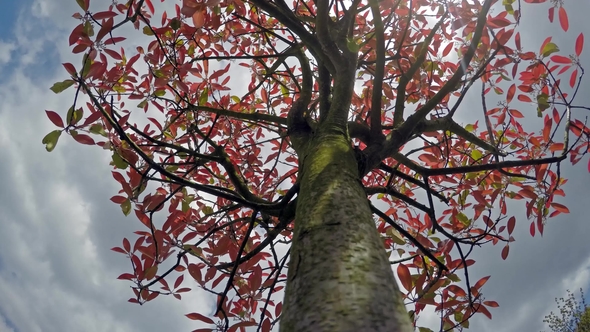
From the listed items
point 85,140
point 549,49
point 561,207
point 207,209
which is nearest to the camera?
point 85,140

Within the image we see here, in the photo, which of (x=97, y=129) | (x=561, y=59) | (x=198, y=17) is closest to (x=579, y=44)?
(x=561, y=59)

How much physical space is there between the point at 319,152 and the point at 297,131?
760 mm

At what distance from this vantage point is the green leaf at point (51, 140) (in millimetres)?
1812

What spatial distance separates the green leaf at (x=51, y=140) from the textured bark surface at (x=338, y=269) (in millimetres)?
1301

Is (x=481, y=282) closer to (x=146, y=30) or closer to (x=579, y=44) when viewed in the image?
(x=579, y=44)

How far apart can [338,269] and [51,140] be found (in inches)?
64.7

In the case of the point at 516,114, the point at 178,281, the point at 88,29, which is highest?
the point at 516,114

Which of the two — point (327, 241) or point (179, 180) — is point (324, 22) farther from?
point (327, 241)

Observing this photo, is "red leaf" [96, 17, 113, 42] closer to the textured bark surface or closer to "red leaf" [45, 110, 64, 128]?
"red leaf" [45, 110, 64, 128]

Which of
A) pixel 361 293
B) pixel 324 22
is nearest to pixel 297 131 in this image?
pixel 324 22

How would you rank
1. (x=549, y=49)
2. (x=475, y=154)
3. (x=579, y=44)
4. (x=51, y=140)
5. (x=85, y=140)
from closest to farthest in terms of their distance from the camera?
(x=51, y=140) → (x=85, y=140) → (x=549, y=49) → (x=579, y=44) → (x=475, y=154)

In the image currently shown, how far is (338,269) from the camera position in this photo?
0.89 m

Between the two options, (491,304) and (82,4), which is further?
(491,304)

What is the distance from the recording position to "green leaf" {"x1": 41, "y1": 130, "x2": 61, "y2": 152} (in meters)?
1.81
